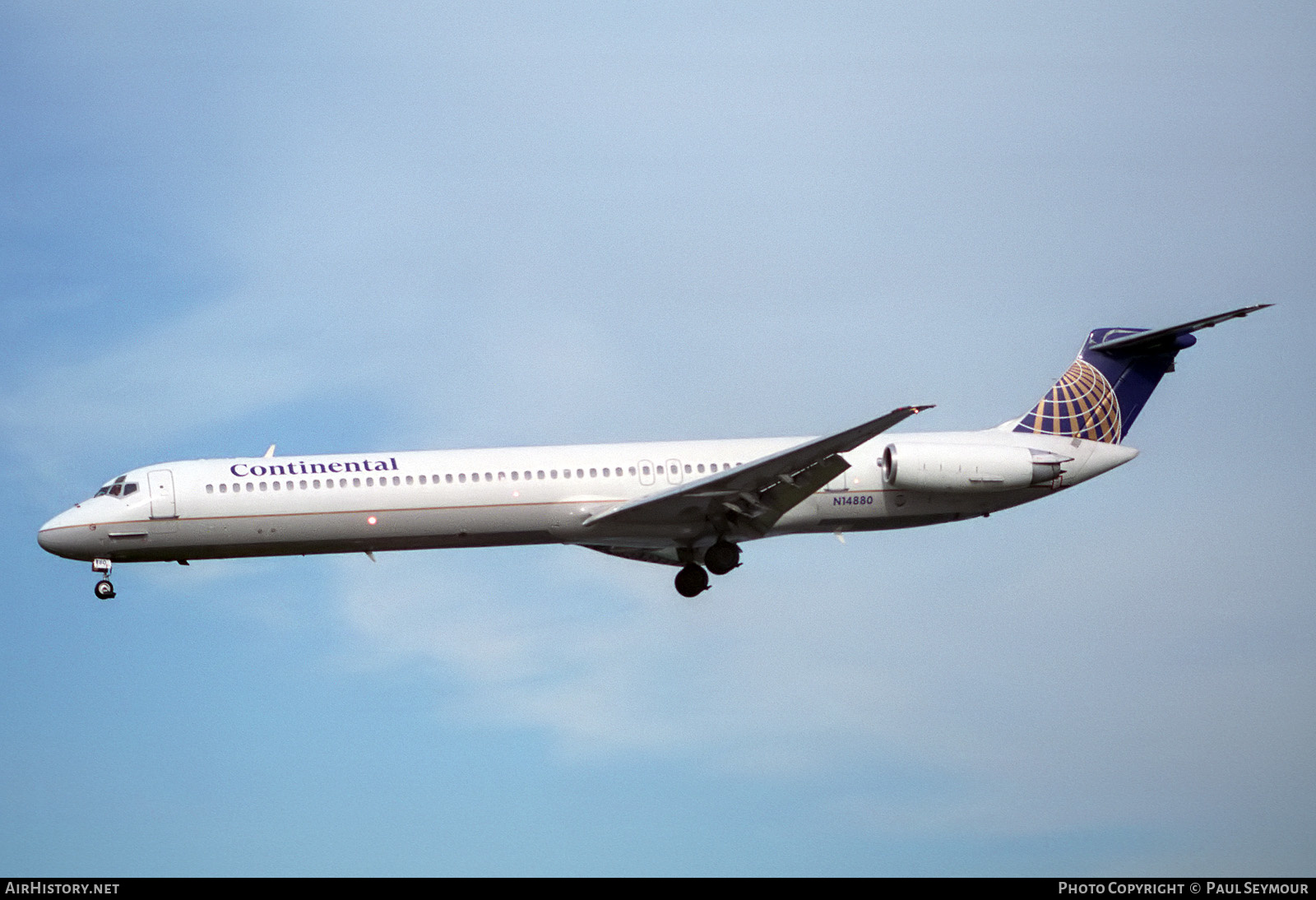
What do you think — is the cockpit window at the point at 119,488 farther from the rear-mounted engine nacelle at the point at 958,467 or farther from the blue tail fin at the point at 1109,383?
the blue tail fin at the point at 1109,383

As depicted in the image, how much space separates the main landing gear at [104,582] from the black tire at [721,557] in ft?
38.4

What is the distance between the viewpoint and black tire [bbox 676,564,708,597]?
3256 centimetres

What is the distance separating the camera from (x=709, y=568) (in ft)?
104

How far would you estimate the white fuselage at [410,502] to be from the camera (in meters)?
30.2

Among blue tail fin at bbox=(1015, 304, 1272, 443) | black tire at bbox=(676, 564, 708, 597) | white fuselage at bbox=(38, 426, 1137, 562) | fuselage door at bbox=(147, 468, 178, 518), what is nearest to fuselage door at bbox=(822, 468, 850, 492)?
white fuselage at bbox=(38, 426, 1137, 562)

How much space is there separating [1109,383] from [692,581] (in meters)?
10.2

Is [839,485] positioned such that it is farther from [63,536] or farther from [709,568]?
[63,536]

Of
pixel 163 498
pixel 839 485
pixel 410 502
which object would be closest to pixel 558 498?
pixel 410 502

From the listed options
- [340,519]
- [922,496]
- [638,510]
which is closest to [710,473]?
[638,510]

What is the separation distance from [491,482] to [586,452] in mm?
2094

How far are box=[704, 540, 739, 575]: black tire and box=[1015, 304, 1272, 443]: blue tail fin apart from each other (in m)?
7.00

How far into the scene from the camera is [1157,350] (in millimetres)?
34594
